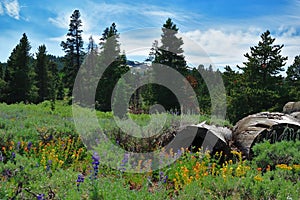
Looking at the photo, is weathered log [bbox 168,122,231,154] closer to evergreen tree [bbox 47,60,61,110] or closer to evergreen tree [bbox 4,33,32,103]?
evergreen tree [bbox 4,33,32,103]

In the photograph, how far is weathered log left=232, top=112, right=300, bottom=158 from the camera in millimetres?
6531

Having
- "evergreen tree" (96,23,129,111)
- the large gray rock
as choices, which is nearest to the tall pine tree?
"evergreen tree" (96,23,129,111)

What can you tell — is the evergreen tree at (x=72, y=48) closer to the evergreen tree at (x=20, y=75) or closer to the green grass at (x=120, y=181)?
the evergreen tree at (x=20, y=75)

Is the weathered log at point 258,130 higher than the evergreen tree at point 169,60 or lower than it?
lower

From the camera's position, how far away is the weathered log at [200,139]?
6.48m

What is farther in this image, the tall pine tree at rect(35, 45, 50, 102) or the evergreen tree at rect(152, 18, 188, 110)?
the tall pine tree at rect(35, 45, 50, 102)

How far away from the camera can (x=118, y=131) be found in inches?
274

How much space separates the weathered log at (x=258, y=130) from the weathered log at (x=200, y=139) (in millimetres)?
418

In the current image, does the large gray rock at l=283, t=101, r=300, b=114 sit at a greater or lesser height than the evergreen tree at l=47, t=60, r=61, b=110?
lesser

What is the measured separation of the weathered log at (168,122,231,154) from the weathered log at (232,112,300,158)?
0.42 meters

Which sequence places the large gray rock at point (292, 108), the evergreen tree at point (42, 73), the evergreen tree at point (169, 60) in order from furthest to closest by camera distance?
the evergreen tree at point (42, 73) → the evergreen tree at point (169, 60) → the large gray rock at point (292, 108)

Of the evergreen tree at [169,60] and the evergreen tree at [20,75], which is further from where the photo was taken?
the evergreen tree at [20,75]

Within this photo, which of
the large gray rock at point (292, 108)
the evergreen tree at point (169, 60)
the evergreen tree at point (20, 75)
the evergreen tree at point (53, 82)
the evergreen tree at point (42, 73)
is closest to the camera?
the large gray rock at point (292, 108)

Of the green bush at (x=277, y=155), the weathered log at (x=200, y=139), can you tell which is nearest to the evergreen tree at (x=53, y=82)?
the weathered log at (x=200, y=139)
